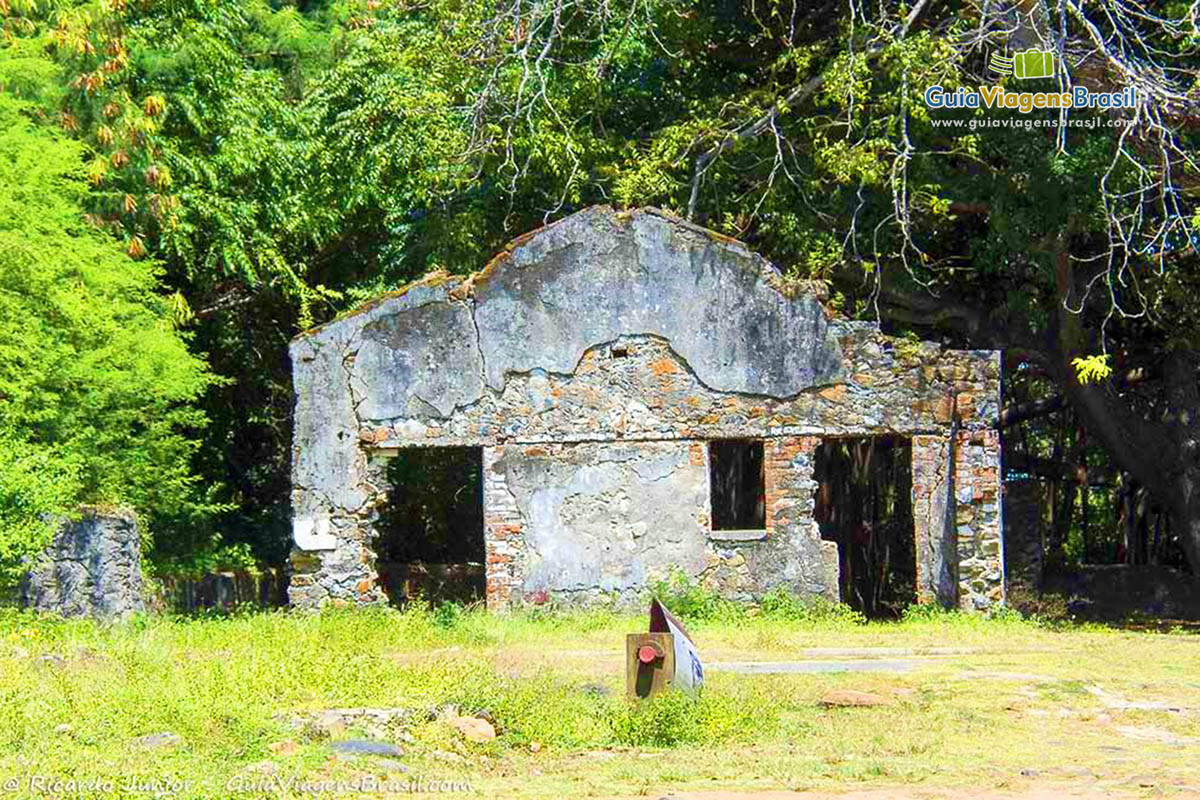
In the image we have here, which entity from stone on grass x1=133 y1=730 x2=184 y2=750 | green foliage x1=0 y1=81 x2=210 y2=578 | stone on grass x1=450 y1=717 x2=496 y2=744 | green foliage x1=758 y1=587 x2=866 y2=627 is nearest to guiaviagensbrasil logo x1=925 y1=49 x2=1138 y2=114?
green foliage x1=758 y1=587 x2=866 y2=627

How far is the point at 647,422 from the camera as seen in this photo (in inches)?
682

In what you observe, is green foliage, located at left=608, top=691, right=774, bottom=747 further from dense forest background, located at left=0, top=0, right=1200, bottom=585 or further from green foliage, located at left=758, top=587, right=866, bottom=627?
dense forest background, located at left=0, top=0, right=1200, bottom=585

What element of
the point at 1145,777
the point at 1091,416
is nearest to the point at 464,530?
the point at 1091,416

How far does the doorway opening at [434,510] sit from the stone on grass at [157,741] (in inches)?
545

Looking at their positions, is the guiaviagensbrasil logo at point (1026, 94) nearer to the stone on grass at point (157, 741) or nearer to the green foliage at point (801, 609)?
the green foliage at point (801, 609)

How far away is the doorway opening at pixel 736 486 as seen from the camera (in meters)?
22.8

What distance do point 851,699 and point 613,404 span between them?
6.23 meters

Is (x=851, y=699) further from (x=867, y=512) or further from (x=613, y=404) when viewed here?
(x=867, y=512)

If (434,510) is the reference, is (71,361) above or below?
above

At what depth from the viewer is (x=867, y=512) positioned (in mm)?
22953

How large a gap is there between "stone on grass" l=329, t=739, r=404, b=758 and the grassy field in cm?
7

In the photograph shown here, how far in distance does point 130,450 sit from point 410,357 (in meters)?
3.69

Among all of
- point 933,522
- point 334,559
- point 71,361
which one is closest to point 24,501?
point 71,361

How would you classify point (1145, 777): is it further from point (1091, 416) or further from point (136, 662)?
point (1091, 416)
